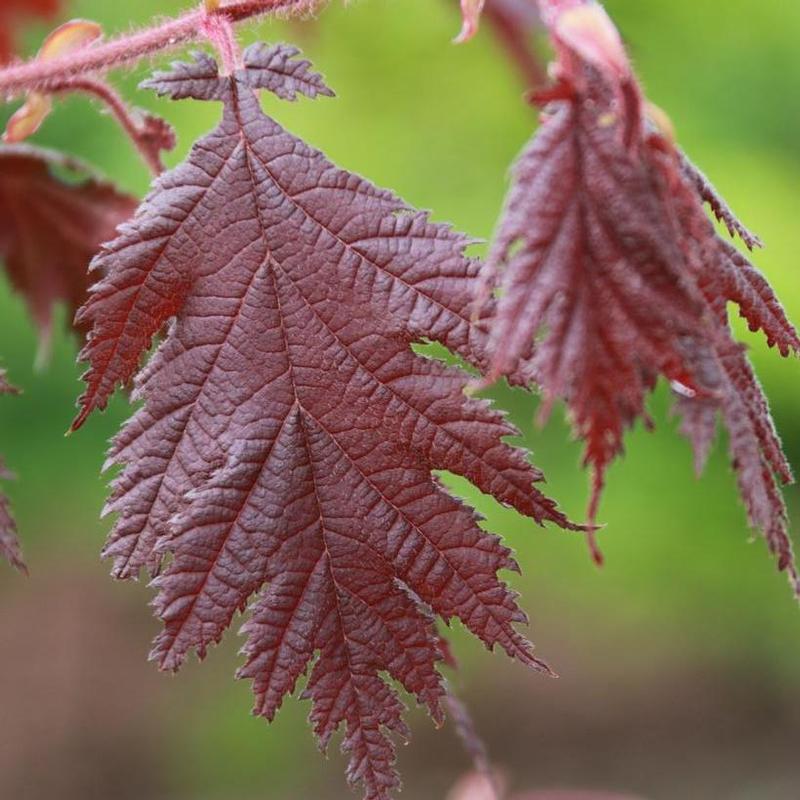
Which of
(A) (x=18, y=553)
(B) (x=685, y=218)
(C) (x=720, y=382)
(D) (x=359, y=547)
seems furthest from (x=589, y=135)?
(A) (x=18, y=553)

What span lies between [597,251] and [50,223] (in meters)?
0.88

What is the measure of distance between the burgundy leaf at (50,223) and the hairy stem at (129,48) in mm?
400

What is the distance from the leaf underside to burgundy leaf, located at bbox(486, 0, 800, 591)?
0.76 metres

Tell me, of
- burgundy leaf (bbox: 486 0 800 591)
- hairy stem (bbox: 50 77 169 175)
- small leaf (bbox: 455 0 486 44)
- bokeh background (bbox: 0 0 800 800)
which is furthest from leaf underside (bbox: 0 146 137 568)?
bokeh background (bbox: 0 0 800 800)

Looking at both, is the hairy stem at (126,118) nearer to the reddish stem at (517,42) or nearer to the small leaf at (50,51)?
the small leaf at (50,51)

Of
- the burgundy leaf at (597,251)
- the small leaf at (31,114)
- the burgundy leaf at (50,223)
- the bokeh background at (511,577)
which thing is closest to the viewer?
the burgundy leaf at (597,251)

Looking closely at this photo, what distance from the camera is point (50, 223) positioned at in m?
1.27

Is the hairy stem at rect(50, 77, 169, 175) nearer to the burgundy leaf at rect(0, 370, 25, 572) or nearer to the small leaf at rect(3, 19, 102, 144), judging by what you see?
the small leaf at rect(3, 19, 102, 144)

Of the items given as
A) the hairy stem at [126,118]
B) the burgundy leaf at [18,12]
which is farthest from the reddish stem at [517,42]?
the hairy stem at [126,118]

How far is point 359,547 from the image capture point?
740 mm

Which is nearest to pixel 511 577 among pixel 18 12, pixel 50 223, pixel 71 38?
pixel 18 12

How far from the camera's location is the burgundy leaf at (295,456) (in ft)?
2.38

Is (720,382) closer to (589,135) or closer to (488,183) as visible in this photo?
(589,135)

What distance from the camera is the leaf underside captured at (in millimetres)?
1246
